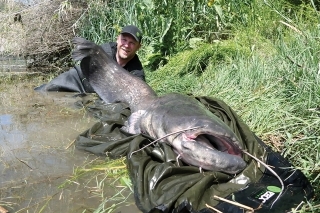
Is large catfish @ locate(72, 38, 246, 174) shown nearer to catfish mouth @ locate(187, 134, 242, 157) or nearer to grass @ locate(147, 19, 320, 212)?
catfish mouth @ locate(187, 134, 242, 157)

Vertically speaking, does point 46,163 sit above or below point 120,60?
below

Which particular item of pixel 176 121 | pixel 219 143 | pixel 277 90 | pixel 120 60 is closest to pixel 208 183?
pixel 219 143

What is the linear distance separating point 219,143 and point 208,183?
1.22ft

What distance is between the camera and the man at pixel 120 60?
4812 millimetres

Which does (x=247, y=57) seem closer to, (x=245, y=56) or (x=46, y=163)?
(x=245, y=56)

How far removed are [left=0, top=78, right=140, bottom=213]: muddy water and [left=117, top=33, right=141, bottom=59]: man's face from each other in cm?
95

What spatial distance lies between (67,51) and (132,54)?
14.7 ft

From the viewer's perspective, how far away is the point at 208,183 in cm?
226

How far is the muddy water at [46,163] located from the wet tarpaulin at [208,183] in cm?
16

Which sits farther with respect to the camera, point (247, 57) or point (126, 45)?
point (126, 45)

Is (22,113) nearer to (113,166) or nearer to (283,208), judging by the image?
(113,166)

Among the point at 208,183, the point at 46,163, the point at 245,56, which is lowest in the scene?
the point at 46,163

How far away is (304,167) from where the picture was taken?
2.34 metres

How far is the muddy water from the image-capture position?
89.7 inches
